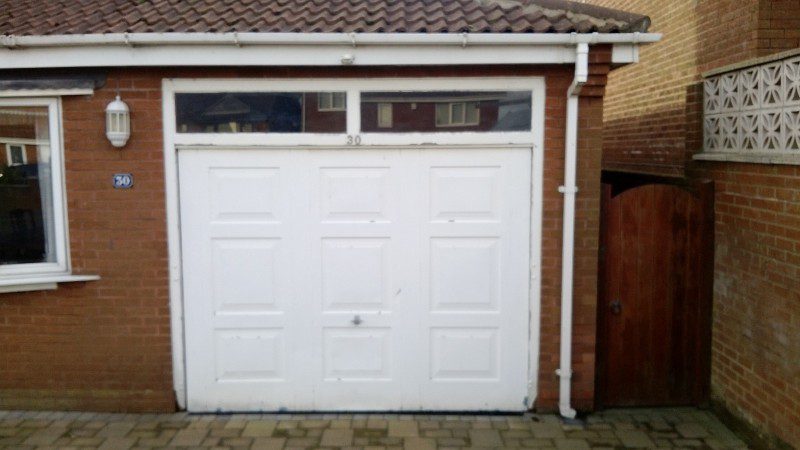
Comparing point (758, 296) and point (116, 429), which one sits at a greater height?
point (758, 296)

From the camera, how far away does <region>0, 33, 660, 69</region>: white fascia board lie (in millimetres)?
5039

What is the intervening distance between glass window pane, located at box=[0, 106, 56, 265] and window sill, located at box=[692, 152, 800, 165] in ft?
17.5

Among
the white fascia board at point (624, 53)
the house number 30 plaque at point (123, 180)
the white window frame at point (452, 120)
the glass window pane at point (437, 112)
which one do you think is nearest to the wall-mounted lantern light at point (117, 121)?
the house number 30 plaque at point (123, 180)

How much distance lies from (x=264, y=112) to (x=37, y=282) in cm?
222

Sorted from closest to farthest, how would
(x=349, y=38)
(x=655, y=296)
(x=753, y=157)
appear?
(x=349, y=38)
(x=753, y=157)
(x=655, y=296)

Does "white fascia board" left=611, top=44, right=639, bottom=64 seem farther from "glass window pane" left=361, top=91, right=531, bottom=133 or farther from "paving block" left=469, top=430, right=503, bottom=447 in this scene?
"paving block" left=469, top=430, right=503, bottom=447

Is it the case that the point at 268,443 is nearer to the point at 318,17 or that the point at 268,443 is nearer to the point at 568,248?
the point at 568,248

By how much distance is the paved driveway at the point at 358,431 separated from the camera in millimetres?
5164

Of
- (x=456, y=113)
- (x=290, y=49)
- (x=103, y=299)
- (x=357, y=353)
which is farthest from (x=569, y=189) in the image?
(x=103, y=299)

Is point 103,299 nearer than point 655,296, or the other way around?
point 103,299

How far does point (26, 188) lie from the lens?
5.62 m

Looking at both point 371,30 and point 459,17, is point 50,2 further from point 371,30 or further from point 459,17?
point 459,17

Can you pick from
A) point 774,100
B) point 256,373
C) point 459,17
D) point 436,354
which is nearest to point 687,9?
point 774,100

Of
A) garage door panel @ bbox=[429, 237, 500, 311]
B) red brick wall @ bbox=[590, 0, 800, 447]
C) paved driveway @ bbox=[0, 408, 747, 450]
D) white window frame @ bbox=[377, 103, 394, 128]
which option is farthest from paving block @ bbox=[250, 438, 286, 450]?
red brick wall @ bbox=[590, 0, 800, 447]
